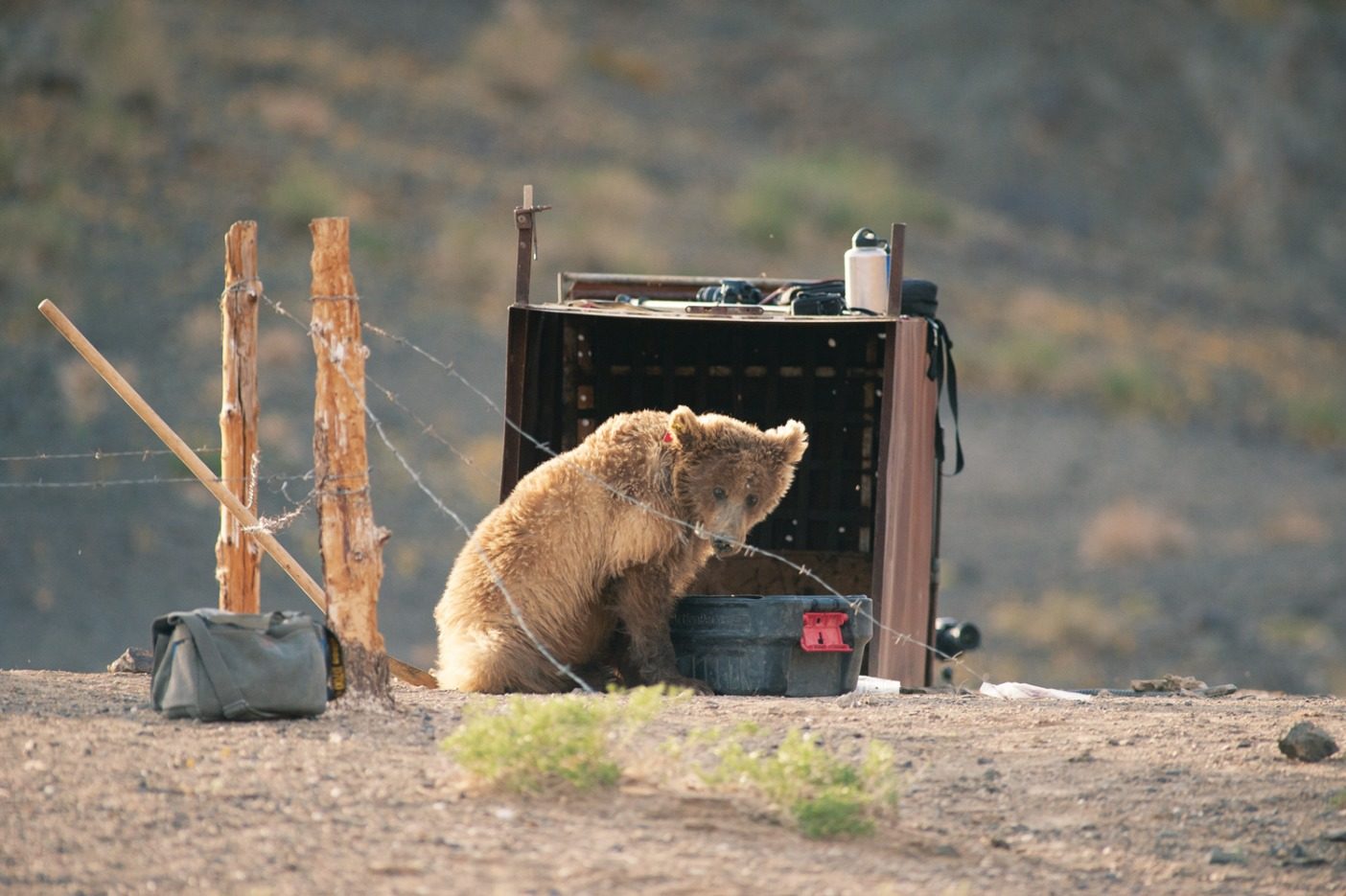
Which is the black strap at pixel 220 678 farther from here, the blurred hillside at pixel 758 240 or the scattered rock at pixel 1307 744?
the blurred hillside at pixel 758 240

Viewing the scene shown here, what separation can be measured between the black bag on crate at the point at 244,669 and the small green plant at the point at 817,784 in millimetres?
1704

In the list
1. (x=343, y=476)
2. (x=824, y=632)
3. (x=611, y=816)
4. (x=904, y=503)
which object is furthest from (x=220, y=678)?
(x=904, y=503)

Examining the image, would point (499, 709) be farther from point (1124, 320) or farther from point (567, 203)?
point (1124, 320)

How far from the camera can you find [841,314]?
9656 millimetres

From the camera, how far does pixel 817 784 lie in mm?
5781

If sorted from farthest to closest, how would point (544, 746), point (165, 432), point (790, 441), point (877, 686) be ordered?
point (877, 686) < point (790, 441) < point (165, 432) < point (544, 746)

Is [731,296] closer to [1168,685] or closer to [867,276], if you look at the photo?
[867,276]

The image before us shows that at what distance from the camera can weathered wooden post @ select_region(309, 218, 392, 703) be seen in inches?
272

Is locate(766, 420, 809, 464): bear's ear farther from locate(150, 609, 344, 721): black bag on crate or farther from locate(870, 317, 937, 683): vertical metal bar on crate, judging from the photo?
locate(150, 609, 344, 721): black bag on crate

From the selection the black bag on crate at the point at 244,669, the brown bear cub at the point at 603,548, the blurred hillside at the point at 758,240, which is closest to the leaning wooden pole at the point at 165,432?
the brown bear cub at the point at 603,548

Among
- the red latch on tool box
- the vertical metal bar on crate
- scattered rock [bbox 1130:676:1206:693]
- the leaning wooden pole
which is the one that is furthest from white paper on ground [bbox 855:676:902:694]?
the leaning wooden pole

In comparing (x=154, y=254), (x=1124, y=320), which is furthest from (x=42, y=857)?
(x=1124, y=320)

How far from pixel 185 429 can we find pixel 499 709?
52.2ft

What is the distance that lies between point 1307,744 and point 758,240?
88.0ft
